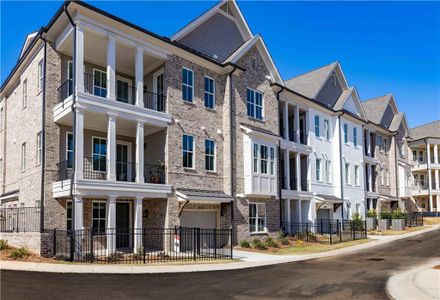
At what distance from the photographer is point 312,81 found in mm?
38219

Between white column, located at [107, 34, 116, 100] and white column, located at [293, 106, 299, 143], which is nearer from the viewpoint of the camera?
white column, located at [107, 34, 116, 100]

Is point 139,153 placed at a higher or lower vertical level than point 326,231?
higher

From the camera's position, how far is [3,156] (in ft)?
84.4

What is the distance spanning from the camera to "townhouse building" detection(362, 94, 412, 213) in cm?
4422

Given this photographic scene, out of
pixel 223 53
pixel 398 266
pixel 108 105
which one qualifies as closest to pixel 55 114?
pixel 108 105

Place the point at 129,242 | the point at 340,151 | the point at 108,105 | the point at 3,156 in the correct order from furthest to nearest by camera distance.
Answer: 1. the point at 340,151
2. the point at 3,156
3. the point at 129,242
4. the point at 108,105

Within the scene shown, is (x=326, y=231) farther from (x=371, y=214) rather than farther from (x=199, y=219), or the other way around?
(x=199, y=219)

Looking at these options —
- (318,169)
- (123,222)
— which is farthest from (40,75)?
(318,169)

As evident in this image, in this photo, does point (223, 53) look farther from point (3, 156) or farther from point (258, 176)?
point (3, 156)

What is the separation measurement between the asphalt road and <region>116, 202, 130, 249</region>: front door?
306 inches

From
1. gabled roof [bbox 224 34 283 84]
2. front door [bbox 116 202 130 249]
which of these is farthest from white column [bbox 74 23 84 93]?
gabled roof [bbox 224 34 283 84]

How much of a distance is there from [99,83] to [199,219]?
363 inches

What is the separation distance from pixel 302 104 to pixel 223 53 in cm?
951

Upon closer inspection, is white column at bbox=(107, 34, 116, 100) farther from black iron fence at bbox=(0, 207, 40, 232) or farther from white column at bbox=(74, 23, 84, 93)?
black iron fence at bbox=(0, 207, 40, 232)
